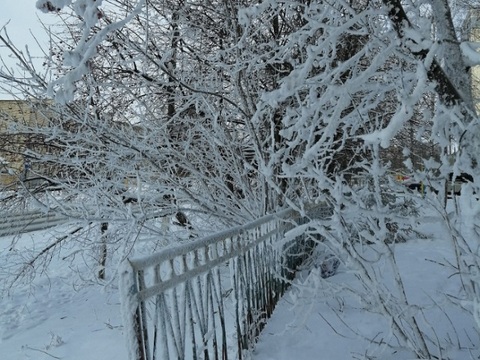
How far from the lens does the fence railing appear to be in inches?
69.0

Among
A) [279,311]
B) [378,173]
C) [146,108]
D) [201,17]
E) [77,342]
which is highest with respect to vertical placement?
[201,17]

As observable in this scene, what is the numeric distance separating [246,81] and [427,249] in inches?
169

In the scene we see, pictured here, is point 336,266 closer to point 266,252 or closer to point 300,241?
point 300,241

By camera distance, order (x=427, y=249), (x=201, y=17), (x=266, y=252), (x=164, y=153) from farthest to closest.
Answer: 1. (x=427, y=249)
2. (x=201, y=17)
3. (x=164, y=153)
4. (x=266, y=252)

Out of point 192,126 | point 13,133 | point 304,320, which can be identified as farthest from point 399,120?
point 13,133

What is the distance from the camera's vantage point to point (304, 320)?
9.52 ft

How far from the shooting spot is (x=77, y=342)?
5734mm

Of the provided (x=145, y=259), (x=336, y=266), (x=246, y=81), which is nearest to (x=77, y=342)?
(x=336, y=266)

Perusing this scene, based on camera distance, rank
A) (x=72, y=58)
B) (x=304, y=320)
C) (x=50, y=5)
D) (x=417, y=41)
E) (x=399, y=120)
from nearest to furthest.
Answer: (x=50, y=5) < (x=72, y=58) < (x=399, y=120) < (x=417, y=41) < (x=304, y=320)

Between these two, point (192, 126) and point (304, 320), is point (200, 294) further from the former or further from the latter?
point (192, 126)

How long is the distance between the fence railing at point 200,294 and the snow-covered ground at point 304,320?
298 mm

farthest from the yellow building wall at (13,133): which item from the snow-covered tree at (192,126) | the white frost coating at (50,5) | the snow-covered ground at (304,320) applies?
the white frost coating at (50,5)

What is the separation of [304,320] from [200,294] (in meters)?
0.87

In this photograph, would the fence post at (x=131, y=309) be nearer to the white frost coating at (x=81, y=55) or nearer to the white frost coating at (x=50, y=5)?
the white frost coating at (x=81, y=55)
